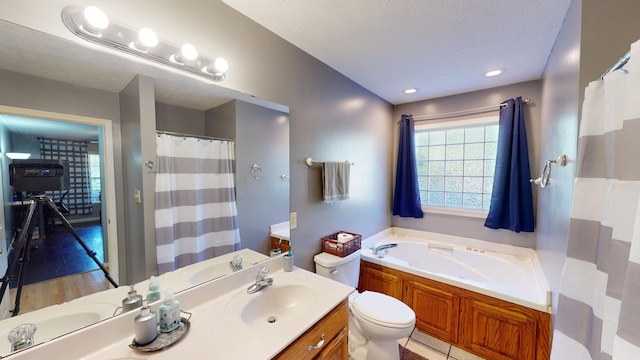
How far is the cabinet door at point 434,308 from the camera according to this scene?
78.0 inches

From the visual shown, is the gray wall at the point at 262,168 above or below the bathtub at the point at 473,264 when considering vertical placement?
above

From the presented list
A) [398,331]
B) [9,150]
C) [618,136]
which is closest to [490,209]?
[398,331]

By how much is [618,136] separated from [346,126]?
1.77m

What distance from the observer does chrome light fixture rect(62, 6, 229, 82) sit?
843mm

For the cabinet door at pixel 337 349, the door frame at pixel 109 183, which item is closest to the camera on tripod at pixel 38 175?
the door frame at pixel 109 183

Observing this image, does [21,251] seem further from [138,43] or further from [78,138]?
[138,43]

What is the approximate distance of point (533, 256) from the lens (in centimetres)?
237

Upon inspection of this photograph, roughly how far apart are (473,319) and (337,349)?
1373 millimetres

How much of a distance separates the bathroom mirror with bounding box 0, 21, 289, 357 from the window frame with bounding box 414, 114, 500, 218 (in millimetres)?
2132

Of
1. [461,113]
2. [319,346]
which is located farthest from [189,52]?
[461,113]

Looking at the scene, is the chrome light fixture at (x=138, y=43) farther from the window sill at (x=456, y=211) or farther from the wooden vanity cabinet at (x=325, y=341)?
the window sill at (x=456, y=211)

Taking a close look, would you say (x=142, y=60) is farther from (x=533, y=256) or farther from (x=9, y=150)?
(x=533, y=256)

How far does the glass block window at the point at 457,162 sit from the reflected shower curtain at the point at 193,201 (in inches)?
104

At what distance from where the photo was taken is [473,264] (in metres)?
2.57
